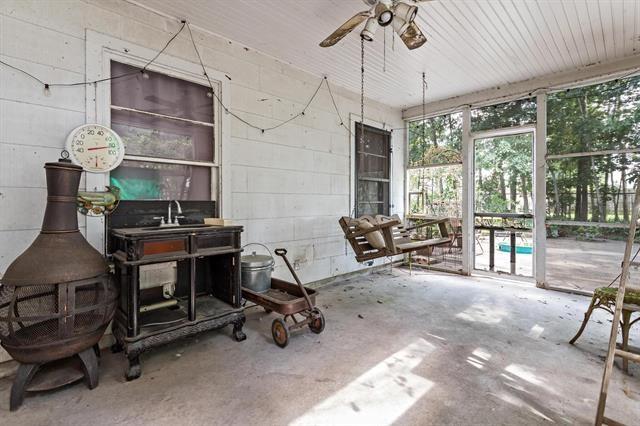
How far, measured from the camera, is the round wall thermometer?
2467 millimetres

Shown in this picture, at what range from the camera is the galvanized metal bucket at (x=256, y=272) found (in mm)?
3150

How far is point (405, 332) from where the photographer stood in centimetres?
299

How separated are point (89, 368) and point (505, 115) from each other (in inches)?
242

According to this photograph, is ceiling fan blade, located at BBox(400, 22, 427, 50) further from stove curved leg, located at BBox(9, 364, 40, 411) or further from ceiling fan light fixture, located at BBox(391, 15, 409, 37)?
stove curved leg, located at BBox(9, 364, 40, 411)

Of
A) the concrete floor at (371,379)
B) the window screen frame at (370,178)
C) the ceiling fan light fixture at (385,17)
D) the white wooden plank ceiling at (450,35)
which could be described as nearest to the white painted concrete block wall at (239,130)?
the window screen frame at (370,178)

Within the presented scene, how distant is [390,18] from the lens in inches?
96.9

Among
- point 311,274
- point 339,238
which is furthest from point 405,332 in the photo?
point 339,238

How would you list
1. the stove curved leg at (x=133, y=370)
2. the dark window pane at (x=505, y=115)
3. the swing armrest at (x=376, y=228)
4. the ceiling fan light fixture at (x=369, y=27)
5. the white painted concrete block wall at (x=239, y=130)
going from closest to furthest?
the stove curved leg at (x=133, y=370) → the white painted concrete block wall at (x=239, y=130) → the ceiling fan light fixture at (x=369, y=27) → the swing armrest at (x=376, y=228) → the dark window pane at (x=505, y=115)

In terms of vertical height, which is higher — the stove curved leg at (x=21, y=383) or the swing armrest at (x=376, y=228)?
the swing armrest at (x=376, y=228)

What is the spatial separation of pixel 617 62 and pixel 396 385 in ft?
16.6

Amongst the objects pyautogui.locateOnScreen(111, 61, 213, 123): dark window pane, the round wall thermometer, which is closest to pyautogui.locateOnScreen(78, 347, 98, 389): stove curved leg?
the round wall thermometer

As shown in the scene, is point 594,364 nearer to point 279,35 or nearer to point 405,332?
point 405,332

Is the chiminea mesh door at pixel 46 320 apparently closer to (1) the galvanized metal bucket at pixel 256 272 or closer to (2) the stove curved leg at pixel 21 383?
(2) the stove curved leg at pixel 21 383

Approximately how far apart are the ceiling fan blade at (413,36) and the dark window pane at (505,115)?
10.2ft
